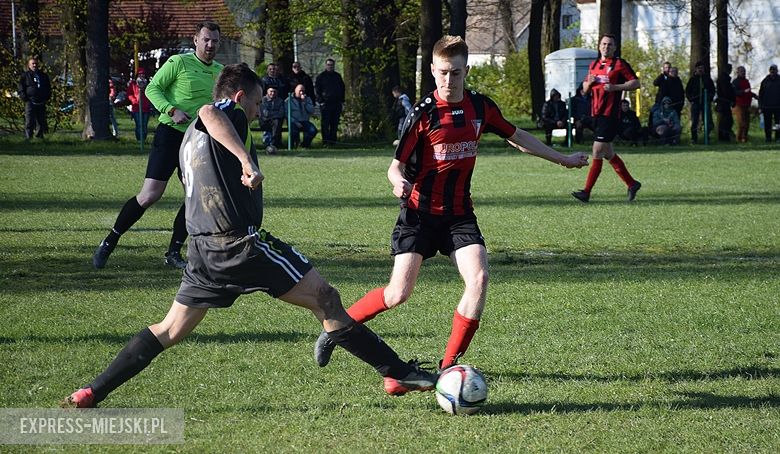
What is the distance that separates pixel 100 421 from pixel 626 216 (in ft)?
31.6

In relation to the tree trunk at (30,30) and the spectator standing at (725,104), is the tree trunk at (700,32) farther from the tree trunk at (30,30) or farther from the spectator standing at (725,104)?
the tree trunk at (30,30)

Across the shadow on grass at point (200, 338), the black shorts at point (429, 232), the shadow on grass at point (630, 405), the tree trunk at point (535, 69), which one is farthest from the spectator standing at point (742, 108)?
the shadow on grass at point (630, 405)

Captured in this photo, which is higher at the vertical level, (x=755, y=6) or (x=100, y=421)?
(x=755, y=6)

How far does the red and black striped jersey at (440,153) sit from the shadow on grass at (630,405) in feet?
3.83

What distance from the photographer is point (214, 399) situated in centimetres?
554

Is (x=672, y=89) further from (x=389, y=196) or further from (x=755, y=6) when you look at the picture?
(x=755, y=6)

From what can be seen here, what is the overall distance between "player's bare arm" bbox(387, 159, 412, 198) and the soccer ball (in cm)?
92

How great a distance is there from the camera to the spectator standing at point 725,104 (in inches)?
1068

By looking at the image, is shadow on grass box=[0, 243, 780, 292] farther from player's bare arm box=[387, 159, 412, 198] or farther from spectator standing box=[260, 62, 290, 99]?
spectator standing box=[260, 62, 290, 99]

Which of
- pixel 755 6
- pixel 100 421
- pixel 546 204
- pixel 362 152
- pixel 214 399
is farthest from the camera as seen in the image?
pixel 755 6

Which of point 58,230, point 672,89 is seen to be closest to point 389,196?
point 58,230

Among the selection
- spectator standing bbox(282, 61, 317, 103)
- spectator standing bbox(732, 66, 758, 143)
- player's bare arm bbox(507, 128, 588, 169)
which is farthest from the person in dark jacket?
player's bare arm bbox(507, 128, 588, 169)

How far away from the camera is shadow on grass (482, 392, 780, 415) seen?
5348mm

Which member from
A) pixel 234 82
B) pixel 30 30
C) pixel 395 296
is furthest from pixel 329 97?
pixel 234 82
